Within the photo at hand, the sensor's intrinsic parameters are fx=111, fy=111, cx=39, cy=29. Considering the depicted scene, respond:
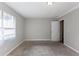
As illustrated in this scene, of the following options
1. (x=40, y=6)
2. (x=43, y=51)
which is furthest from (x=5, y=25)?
(x=43, y=51)

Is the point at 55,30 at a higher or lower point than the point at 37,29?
lower

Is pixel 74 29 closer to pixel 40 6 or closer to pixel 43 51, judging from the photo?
pixel 43 51

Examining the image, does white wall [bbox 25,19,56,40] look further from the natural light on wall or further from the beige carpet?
the natural light on wall

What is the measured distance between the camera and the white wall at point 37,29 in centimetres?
1055

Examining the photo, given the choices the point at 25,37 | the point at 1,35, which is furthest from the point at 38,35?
the point at 1,35

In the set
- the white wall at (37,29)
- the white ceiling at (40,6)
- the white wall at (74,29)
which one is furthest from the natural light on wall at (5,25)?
the white wall at (37,29)

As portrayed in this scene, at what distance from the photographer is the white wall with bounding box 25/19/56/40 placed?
1055cm

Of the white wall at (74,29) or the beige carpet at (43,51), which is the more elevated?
the white wall at (74,29)

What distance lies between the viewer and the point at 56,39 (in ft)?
32.7

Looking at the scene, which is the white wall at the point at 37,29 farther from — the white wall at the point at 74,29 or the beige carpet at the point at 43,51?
the white wall at the point at 74,29

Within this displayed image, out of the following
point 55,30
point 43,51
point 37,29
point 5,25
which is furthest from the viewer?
point 37,29

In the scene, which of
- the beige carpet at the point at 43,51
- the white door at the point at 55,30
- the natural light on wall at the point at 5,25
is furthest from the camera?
the white door at the point at 55,30

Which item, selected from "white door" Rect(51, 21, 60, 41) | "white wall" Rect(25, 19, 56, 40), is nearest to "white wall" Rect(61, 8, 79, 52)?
"white door" Rect(51, 21, 60, 41)

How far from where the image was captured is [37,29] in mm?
10617
